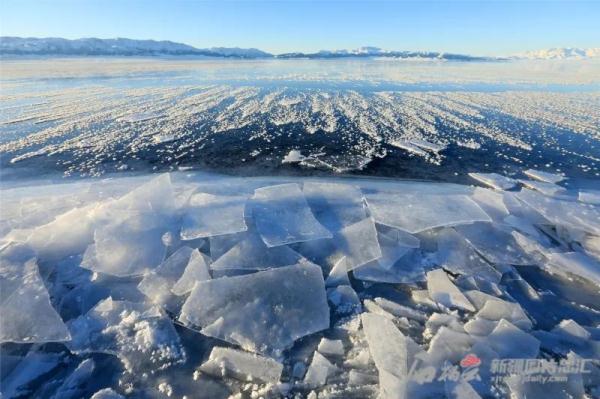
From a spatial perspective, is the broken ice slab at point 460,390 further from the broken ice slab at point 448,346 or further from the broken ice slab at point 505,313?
the broken ice slab at point 505,313

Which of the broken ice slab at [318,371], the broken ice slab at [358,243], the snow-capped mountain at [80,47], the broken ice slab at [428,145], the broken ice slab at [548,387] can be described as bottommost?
the broken ice slab at [318,371]

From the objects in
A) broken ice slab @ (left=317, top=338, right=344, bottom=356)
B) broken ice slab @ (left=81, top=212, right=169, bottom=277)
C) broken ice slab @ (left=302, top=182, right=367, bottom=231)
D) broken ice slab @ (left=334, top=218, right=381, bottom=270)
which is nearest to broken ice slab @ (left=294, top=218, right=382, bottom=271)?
broken ice slab @ (left=334, top=218, right=381, bottom=270)

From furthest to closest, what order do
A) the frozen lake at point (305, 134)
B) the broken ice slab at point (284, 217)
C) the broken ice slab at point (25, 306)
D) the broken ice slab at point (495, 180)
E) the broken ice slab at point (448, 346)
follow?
1. the frozen lake at point (305, 134)
2. the broken ice slab at point (495, 180)
3. the broken ice slab at point (284, 217)
4. the broken ice slab at point (25, 306)
5. the broken ice slab at point (448, 346)

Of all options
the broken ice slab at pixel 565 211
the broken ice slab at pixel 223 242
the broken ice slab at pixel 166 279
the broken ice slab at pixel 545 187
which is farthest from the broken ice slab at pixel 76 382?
the broken ice slab at pixel 545 187

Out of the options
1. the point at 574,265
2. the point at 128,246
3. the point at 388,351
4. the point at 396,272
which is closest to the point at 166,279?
the point at 128,246

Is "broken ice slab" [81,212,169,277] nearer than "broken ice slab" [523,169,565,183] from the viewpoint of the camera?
Yes

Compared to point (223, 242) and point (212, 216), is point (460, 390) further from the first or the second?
point (212, 216)

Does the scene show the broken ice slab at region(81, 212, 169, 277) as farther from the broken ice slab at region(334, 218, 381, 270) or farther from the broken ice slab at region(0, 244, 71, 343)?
the broken ice slab at region(334, 218, 381, 270)
